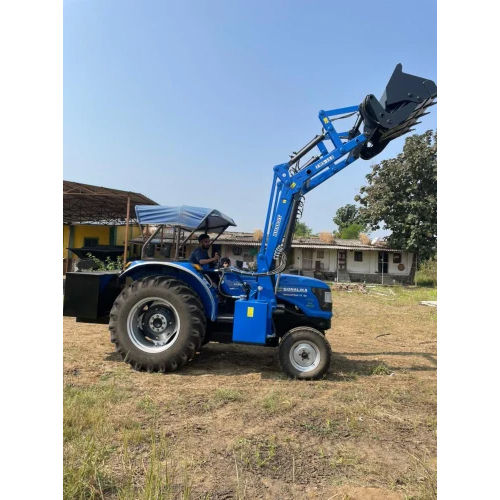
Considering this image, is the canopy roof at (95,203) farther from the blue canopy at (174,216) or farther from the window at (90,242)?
the blue canopy at (174,216)

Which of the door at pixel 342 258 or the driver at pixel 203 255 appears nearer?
the driver at pixel 203 255

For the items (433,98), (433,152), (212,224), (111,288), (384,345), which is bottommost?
(384,345)

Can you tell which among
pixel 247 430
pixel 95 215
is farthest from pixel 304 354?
pixel 95 215

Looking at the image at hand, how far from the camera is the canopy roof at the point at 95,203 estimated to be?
10344mm

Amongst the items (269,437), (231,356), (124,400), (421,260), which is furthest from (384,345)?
(421,260)

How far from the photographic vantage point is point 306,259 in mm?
21984

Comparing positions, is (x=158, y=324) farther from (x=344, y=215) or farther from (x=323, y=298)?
(x=344, y=215)

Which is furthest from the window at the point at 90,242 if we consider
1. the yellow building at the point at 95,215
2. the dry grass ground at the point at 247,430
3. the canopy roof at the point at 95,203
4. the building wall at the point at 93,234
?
the dry grass ground at the point at 247,430

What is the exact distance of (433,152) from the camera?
63.2 feet

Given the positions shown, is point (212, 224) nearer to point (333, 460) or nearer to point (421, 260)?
point (333, 460)

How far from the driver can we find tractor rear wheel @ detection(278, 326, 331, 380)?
4.56 feet

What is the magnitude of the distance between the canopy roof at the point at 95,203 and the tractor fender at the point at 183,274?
240 inches

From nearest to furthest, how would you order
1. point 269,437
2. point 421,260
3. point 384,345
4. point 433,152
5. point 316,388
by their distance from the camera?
point 269,437 < point 316,388 < point 384,345 < point 433,152 < point 421,260

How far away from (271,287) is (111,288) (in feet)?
7.29
